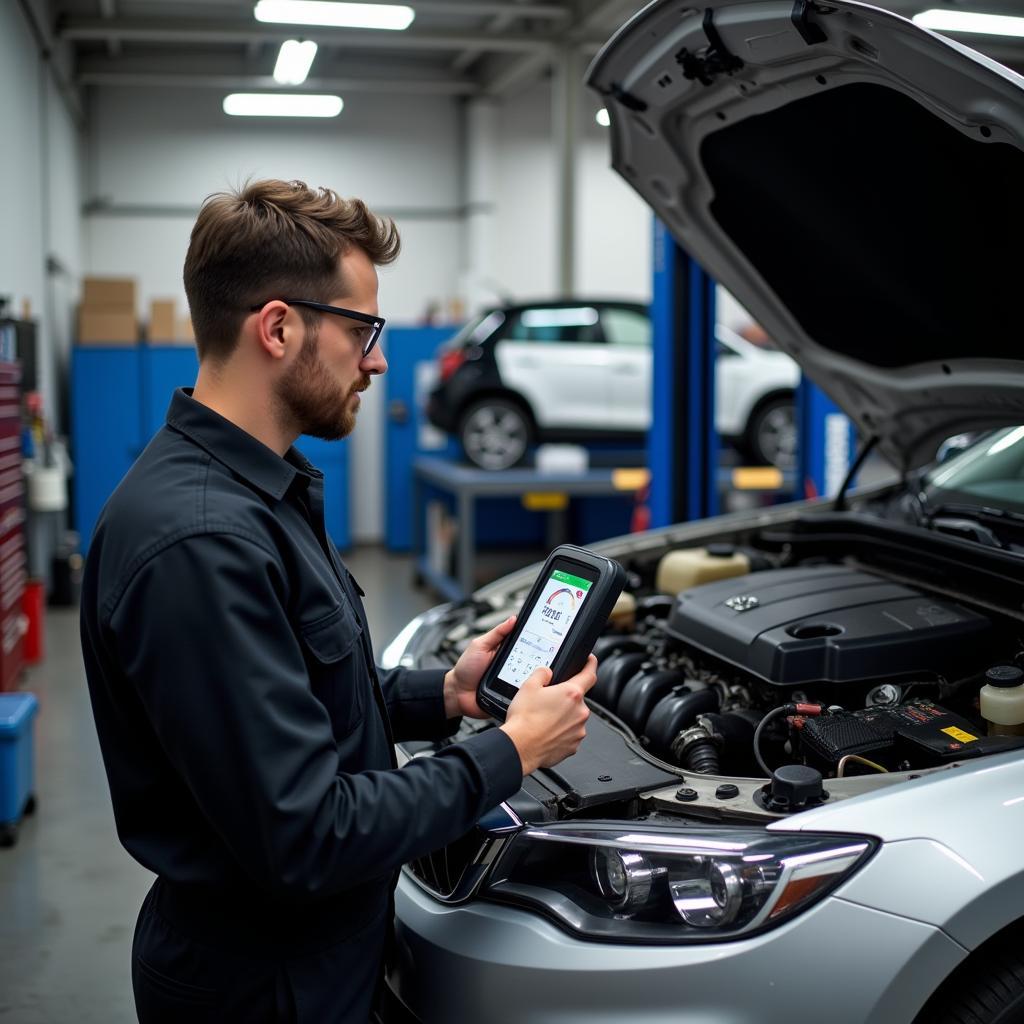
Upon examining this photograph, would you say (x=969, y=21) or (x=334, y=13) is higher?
(x=334, y=13)

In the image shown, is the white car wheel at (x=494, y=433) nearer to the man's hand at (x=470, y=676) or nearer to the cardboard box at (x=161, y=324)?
the cardboard box at (x=161, y=324)

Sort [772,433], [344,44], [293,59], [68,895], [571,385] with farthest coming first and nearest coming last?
[344,44] < [293,59] < [772,433] < [571,385] < [68,895]

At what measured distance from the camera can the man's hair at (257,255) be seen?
4.20ft

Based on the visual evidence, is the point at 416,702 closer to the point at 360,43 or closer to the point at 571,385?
the point at 571,385

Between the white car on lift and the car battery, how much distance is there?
6446 mm

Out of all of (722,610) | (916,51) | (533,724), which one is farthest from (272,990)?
(916,51)

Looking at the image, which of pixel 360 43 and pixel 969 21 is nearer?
pixel 969 21

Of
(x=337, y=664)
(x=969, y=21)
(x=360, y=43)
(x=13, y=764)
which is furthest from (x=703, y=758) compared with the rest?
(x=360, y=43)

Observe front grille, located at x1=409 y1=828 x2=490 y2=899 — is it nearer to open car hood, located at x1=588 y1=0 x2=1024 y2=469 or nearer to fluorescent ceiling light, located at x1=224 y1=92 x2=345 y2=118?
open car hood, located at x1=588 y1=0 x2=1024 y2=469

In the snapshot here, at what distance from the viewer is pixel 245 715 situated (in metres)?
1.13

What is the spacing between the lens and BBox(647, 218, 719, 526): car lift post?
15.6 ft

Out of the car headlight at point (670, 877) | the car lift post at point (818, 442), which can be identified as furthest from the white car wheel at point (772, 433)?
the car headlight at point (670, 877)

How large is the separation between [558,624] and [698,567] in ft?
3.69

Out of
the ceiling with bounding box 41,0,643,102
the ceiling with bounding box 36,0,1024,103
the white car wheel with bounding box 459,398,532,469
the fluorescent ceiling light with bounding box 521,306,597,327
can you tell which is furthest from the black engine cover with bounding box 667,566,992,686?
the ceiling with bounding box 41,0,643,102
